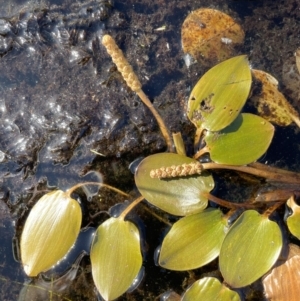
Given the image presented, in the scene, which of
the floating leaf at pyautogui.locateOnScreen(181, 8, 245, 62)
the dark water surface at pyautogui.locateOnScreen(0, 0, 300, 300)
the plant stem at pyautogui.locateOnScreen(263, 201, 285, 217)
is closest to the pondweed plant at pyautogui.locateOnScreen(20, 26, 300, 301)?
the plant stem at pyautogui.locateOnScreen(263, 201, 285, 217)

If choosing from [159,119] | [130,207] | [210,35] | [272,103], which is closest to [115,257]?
[130,207]

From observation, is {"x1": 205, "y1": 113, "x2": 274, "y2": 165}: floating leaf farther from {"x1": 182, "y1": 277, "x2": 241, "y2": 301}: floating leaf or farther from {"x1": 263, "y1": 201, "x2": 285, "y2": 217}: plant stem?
{"x1": 182, "y1": 277, "x2": 241, "y2": 301}: floating leaf

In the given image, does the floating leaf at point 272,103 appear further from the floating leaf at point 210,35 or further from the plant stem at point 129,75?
the plant stem at point 129,75

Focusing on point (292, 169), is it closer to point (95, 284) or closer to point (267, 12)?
point (267, 12)

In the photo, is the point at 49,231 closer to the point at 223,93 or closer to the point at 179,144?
the point at 179,144

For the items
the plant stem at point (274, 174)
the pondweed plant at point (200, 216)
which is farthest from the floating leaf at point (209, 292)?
the plant stem at point (274, 174)

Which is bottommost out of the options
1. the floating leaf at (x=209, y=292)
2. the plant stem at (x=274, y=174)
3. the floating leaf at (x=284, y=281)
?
the floating leaf at (x=284, y=281)
